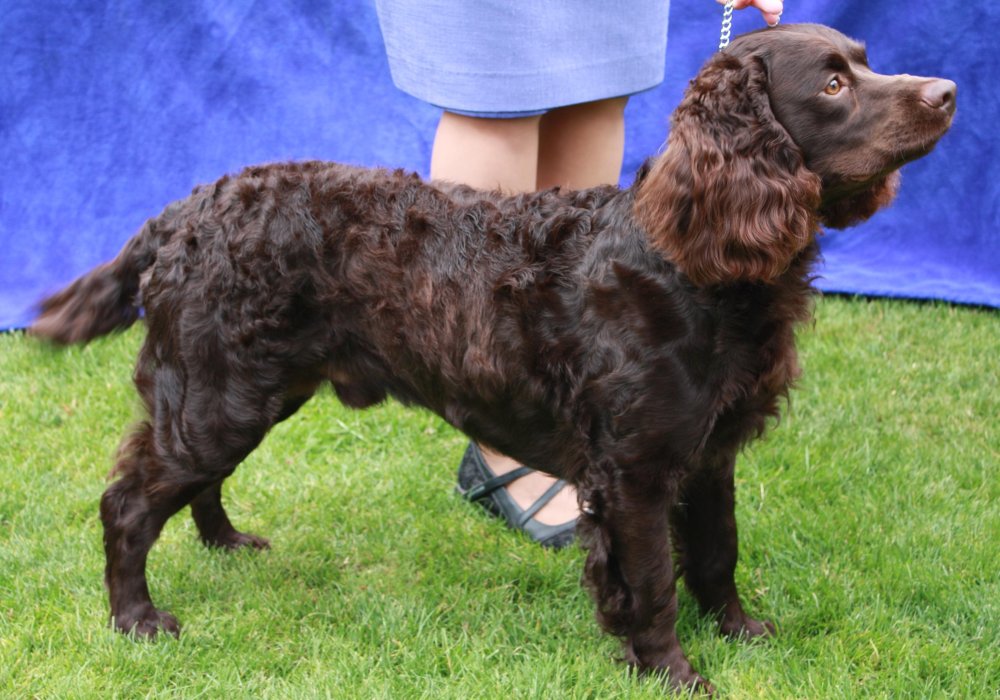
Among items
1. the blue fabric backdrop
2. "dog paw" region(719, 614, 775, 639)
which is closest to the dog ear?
"dog paw" region(719, 614, 775, 639)

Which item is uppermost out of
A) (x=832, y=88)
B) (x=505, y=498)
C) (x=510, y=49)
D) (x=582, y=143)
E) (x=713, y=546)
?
(x=832, y=88)

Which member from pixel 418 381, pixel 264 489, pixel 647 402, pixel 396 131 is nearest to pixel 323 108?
pixel 396 131

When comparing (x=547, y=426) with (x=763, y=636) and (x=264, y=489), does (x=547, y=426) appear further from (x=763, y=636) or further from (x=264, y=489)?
(x=264, y=489)

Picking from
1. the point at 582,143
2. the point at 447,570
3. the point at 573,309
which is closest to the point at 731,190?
the point at 573,309

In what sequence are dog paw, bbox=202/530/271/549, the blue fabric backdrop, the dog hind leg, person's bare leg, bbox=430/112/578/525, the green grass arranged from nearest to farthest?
the green grass → the dog hind leg → person's bare leg, bbox=430/112/578/525 → dog paw, bbox=202/530/271/549 → the blue fabric backdrop

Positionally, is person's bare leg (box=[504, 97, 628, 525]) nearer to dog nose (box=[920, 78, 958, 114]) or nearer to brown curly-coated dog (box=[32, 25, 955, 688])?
brown curly-coated dog (box=[32, 25, 955, 688])

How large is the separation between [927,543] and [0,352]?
350 centimetres

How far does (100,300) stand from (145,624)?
81 centimetres

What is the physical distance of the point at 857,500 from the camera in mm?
3143

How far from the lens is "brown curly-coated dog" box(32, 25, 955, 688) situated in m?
2.12

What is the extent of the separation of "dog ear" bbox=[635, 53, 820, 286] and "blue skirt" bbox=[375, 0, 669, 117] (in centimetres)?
67

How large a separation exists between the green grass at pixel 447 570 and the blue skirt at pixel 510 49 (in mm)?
1064

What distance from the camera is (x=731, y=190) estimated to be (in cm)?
207

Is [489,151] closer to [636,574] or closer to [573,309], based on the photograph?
[573,309]
